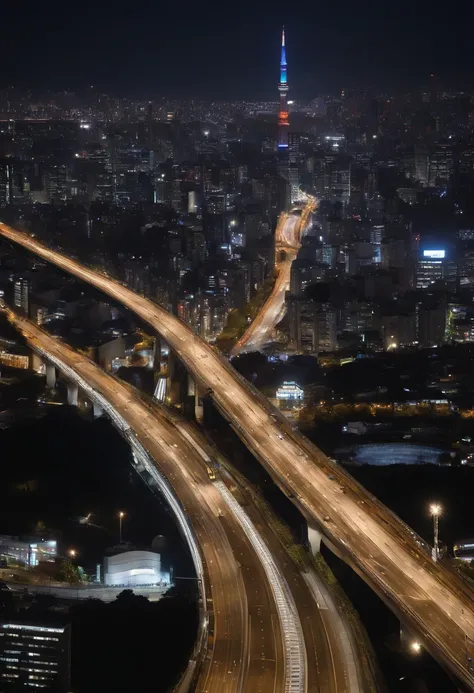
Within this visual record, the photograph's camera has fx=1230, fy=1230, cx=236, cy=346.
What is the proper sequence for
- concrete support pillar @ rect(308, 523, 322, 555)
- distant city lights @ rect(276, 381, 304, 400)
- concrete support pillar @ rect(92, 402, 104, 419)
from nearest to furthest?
1. concrete support pillar @ rect(308, 523, 322, 555)
2. concrete support pillar @ rect(92, 402, 104, 419)
3. distant city lights @ rect(276, 381, 304, 400)

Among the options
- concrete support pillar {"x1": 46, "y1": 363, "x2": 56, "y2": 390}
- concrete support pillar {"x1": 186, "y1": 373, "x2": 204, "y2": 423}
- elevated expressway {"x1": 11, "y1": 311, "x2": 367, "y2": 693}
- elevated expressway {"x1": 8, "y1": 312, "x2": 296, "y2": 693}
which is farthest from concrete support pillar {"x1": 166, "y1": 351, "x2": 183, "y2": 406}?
elevated expressway {"x1": 11, "y1": 311, "x2": 367, "y2": 693}

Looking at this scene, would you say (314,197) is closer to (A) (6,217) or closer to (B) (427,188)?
(B) (427,188)

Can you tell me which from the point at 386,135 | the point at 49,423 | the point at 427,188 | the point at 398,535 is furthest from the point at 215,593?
the point at 386,135

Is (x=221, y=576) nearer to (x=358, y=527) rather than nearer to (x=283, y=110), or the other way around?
(x=358, y=527)

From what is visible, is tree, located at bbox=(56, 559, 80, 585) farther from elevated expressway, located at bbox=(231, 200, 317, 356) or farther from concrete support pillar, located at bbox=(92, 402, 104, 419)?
elevated expressway, located at bbox=(231, 200, 317, 356)

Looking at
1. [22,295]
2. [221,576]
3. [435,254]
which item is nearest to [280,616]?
[221,576]
